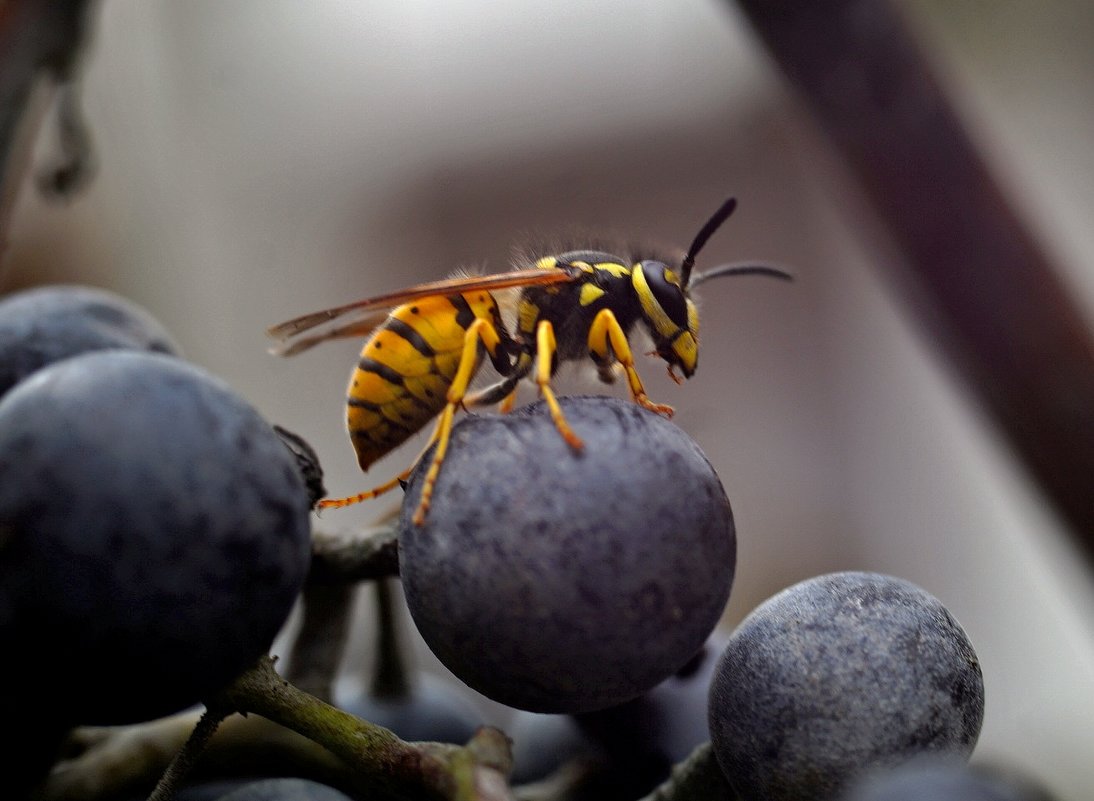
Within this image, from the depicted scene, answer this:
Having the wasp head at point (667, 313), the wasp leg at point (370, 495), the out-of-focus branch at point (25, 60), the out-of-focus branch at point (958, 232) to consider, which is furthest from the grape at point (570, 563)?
the out-of-focus branch at point (25, 60)

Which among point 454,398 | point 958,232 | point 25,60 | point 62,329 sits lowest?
point 958,232

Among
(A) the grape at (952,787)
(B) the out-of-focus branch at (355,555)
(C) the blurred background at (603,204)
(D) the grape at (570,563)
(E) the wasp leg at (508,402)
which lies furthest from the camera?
(C) the blurred background at (603,204)

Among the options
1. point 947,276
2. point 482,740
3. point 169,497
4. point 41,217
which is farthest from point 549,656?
point 41,217

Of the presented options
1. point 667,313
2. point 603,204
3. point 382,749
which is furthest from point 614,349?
point 603,204

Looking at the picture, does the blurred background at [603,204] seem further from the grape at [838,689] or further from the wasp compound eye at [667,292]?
the grape at [838,689]

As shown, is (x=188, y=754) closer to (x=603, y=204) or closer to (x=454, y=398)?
(x=454, y=398)

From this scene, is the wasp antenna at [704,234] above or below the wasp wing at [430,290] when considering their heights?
below

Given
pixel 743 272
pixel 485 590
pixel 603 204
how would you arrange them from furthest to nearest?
pixel 603 204 < pixel 743 272 < pixel 485 590

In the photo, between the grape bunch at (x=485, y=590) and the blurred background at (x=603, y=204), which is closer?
the grape bunch at (x=485, y=590)
